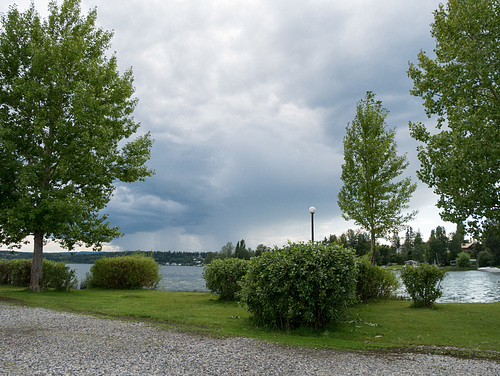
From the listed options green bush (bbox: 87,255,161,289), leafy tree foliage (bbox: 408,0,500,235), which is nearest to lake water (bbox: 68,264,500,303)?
green bush (bbox: 87,255,161,289)

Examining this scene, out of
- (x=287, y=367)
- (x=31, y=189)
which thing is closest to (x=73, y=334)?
(x=287, y=367)

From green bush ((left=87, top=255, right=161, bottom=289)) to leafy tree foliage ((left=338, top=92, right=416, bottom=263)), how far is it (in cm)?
1345

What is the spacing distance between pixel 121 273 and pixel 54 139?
9172mm

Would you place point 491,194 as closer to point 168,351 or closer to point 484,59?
point 484,59

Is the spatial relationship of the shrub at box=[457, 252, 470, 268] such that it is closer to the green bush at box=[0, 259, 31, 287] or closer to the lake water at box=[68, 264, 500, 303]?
the lake water at box=[68, 264, 500, 303]

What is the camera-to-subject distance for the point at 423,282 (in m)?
12.8

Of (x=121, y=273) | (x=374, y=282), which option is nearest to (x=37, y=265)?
(x=121, y=273)

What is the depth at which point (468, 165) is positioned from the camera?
10.0 meters

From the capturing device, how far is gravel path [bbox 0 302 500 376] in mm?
5129

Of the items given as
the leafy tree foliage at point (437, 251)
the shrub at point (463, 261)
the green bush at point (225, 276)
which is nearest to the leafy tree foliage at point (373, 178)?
the green bush at point (225, 276)

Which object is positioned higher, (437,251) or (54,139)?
(54,139)

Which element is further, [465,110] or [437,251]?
[437,251]

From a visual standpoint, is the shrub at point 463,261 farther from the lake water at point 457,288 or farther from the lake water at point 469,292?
the lake water at point 469,292

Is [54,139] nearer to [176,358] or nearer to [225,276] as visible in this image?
[225,276]
